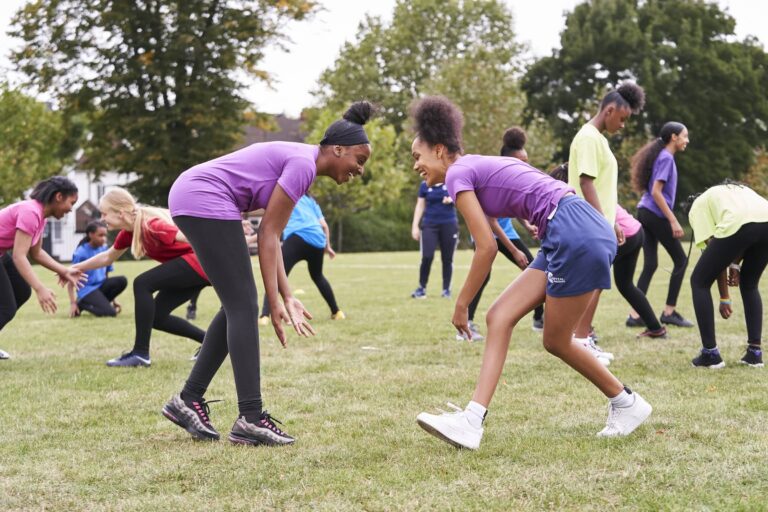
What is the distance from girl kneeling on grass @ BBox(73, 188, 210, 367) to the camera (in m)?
7.01

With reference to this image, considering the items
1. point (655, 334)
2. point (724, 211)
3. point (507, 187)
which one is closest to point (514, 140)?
point (724, 211)

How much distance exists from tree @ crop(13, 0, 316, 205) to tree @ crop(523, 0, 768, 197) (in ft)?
63.5

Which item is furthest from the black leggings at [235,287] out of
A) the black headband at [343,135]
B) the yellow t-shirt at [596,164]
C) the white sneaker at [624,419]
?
the yellow t-shirt at [596,164]

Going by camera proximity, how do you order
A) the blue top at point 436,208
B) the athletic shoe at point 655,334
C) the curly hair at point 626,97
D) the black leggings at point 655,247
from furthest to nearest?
the blue top at point 436,208
the black leggings at point 655,247
the athletic shoe at point 655,334
the curly hair at point 626,97

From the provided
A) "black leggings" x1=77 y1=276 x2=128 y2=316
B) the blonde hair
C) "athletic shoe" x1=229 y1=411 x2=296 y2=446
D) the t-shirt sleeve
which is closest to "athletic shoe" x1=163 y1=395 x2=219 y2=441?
"athletic shoe" x1=229 y1=411 x2=296 y2=446

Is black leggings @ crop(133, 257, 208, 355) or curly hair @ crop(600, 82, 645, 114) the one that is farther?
black leggings @ crop(133, 257, 208, 355)

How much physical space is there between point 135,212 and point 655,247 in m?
5.77

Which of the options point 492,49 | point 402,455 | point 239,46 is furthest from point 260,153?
point 492,49

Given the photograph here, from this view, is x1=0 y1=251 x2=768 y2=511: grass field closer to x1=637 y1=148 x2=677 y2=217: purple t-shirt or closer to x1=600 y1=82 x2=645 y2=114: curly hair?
x1=637 y1=148 x2=677 y2=217: purple t-shirt

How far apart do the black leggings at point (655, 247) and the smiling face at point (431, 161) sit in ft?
17.6

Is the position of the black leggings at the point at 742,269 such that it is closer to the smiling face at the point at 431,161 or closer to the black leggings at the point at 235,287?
the smiling face at the point at 431,161

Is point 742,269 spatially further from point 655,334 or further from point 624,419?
point 624,419

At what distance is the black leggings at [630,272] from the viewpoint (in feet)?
27.3

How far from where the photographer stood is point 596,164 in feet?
22.6
